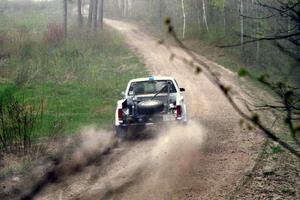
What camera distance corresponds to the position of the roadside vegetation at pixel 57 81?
11797 millimetres

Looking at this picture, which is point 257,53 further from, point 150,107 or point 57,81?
point 150,107

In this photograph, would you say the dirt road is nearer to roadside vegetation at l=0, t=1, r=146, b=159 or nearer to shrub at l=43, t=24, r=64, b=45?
roadside vegetation at l=0, t=1, r=146, b=159

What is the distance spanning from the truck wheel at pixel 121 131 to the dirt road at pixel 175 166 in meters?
0.44

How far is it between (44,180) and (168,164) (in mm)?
2792

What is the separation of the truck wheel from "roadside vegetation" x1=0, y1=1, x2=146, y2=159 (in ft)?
5.60

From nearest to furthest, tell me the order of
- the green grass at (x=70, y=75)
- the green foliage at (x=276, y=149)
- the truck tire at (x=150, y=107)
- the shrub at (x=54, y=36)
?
the green foliage at (x=276, y=149) < the truck tire at (x=150, y=107) < the green grass at (x=70, y=75) < the shrub at (x=54, y=36)

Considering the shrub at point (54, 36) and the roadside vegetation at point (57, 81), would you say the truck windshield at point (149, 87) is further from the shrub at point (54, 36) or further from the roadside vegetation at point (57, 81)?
the shrub at point (54, 36)

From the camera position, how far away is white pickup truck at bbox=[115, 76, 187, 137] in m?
12.1

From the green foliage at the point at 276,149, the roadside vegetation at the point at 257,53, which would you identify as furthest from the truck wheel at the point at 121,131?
the green foliage at the point at 276,149

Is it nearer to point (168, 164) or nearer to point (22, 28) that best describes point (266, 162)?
point (168, 164)

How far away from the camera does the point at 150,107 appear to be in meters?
12.2

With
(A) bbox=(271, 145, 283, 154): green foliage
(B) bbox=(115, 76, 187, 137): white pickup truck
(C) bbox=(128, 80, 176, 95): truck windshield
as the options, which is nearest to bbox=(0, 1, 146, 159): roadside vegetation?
(C) bbox=(128, 80, 176, 95): truck windshield

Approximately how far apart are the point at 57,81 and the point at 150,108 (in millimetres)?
10388

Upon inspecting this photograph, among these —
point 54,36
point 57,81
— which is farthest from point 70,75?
point 54,36
